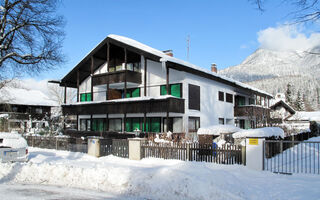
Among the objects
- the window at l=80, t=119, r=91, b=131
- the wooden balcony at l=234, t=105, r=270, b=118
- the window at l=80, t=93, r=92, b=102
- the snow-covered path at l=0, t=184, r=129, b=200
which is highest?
the window at l=80, t=93, r=92, b=102

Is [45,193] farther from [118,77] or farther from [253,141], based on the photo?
[118,77]

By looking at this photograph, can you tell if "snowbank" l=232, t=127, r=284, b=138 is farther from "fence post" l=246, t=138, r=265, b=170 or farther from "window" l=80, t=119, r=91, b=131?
"window" l=80, t=119, r=91, b=131

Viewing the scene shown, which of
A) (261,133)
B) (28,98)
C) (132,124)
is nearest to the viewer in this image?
(261,133)

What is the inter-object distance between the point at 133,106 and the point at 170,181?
15.0m

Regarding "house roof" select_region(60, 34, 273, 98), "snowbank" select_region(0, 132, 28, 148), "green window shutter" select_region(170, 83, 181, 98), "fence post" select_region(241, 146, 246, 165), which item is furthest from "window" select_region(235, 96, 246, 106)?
"snowbank" select_region(0, 132, 28, 148)

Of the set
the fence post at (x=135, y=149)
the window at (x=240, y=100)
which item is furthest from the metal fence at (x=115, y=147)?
the window at (x=240, y=100)

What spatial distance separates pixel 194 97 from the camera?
2475 cm

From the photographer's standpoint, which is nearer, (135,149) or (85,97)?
(135,149)

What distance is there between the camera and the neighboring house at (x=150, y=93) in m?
23.0

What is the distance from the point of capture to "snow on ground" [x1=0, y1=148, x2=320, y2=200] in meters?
8.27

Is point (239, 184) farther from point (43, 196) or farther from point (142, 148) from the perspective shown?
point (142, 148)

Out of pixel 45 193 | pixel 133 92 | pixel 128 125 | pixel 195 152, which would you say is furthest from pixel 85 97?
pixel 45 193

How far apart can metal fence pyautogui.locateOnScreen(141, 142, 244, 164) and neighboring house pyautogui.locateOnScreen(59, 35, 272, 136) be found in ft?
21.6

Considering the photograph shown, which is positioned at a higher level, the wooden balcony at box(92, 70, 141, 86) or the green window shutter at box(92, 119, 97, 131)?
the wooden balcony at box(92, 70, 141, 86)
